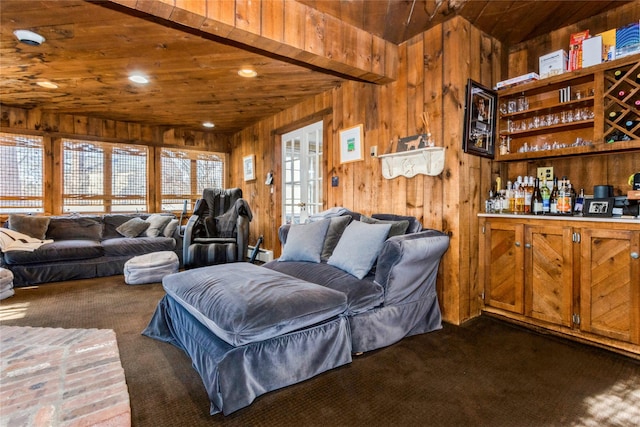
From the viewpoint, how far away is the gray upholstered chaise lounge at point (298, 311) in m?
1.58

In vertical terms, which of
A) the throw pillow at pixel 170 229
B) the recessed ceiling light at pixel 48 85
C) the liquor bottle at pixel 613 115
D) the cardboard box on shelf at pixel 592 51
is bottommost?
the throw pillow at pixel 170 229

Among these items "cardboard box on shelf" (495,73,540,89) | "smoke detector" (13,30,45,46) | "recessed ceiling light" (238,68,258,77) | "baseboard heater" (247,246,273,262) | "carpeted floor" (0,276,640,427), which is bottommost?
"carpeted floor" (0,276,640,427)

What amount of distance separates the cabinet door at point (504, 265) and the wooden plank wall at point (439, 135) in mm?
108

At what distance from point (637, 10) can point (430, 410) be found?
302cm

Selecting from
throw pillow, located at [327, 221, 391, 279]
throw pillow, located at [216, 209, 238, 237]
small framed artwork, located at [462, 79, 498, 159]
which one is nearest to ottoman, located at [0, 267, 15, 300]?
throw pillow, located at [216, 209, 238, 237]

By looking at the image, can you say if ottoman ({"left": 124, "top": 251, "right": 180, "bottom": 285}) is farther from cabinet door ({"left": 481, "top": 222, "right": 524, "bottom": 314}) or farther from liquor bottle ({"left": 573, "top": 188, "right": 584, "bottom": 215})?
liquor bottle ({"left": 573, "top": 188, "right": 584, "bottom": 215})

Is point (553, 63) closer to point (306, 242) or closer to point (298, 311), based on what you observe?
point (306, 242)

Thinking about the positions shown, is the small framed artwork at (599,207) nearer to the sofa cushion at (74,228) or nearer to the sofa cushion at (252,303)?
the sofa cushion at (252,303)

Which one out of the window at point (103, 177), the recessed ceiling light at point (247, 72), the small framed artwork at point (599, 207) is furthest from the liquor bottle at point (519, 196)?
the window at point (103, 177)

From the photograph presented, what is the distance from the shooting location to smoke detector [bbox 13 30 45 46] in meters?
2.63

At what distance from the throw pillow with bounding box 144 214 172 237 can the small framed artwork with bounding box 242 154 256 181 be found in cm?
148

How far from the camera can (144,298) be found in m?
3.36

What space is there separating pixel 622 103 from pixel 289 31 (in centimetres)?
232

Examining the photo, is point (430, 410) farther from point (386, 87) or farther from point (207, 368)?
point (386, 87)
